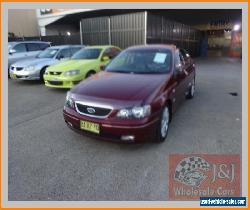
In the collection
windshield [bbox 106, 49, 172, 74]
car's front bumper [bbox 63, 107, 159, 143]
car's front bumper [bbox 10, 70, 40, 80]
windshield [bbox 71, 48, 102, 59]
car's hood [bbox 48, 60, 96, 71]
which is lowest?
car's front bumper [bbox 10, 70, 40, 80]

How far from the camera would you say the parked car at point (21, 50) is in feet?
35.5

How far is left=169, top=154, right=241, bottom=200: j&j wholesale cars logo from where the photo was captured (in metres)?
2.82

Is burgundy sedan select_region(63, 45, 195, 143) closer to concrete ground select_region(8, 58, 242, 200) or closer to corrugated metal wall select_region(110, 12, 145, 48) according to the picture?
concrete ground select_region(8, 58, 242, 200)

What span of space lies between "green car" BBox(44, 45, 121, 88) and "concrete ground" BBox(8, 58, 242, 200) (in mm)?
1586

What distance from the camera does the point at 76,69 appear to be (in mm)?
7188

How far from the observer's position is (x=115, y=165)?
3297mm

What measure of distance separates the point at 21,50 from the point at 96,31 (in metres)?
8.23

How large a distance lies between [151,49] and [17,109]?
3.60 m

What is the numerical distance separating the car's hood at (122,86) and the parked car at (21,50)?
8091 mm

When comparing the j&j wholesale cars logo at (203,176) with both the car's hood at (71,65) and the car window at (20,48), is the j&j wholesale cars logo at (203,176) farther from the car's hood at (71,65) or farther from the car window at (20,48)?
the car window at (20,48)

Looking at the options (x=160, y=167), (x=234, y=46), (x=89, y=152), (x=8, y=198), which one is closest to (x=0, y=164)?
(x=8, y=198)

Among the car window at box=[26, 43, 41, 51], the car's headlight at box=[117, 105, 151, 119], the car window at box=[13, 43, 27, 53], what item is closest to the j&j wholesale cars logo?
the car's headlight at box=[117, 105, 151, 119]

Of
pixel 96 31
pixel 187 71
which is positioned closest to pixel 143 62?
pixel 187 71

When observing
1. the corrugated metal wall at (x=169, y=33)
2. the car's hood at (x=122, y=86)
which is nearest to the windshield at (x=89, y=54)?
the car's hood at (x=122, y=86)
